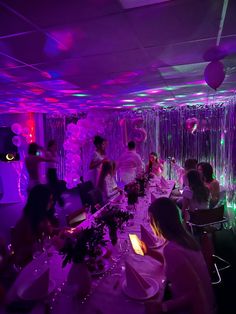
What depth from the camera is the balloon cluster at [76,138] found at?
6.90 meters

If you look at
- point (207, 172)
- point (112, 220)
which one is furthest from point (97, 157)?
point (112, 220)

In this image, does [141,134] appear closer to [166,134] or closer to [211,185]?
[166,134]

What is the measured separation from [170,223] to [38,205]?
1.32 m

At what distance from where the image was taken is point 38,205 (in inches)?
93.7

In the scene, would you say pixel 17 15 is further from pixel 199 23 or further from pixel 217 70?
pixel 217 70

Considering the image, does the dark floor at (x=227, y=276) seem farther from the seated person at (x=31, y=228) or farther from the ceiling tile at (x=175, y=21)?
the ceiling tile at (x=175, y=21)

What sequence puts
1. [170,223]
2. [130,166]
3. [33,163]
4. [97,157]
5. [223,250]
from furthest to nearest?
[130,166] < [33,163] < [97,157] < [223,250] < [170,223]

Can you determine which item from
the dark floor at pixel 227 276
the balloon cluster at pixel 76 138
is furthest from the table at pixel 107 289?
the balloon cluster at pixel 76 138

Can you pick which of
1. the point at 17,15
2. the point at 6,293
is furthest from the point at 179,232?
the point at 17,15

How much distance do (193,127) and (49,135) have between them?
16.5ft

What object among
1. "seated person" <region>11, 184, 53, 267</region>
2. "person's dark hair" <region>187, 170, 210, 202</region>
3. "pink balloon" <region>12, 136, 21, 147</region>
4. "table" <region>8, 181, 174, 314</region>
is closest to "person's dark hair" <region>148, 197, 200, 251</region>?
"table" <region>8, 181, 174, 314</region>

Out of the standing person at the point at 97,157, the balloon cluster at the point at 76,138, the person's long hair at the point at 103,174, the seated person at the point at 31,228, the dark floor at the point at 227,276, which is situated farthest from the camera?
the balloon cluster at the point at 76,138

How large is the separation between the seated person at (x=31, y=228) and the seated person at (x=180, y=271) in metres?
0.97

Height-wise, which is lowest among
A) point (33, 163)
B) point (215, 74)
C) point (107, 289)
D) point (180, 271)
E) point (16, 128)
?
point (107, 289)
